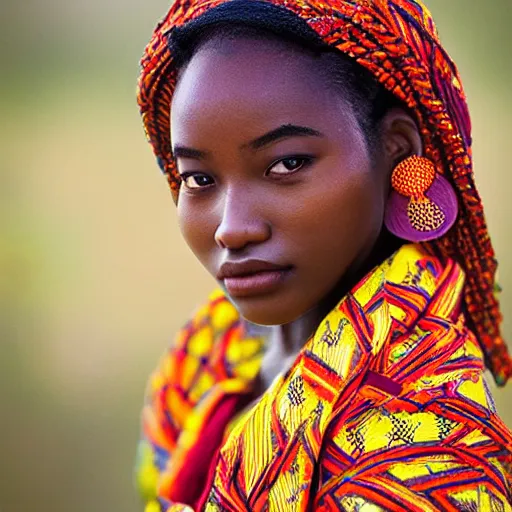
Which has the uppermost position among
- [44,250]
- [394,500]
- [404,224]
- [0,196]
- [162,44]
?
[0,196]

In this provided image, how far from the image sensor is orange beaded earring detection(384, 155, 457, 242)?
169 cm

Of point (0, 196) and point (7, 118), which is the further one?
point (7, 118)

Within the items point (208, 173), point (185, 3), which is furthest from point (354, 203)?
point (185, 3)

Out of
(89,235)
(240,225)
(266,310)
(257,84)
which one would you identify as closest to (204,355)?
(266,310)

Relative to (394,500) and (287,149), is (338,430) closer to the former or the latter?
(394,500)

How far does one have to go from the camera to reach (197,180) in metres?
1.68

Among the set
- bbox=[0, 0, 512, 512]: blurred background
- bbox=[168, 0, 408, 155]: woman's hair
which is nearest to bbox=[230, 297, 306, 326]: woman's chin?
bbox=[168, 0, 408, 155]: woman's hair

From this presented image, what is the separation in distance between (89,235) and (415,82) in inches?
150

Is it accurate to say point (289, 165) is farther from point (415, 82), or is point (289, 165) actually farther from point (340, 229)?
point (415, 82)

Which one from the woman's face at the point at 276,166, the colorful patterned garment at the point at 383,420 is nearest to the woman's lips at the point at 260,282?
the woman's face at the point at 276,166

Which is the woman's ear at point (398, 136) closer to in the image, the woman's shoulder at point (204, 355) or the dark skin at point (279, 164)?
the dark skin at point (279, 164)

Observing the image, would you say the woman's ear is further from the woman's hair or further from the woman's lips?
the woman's lips

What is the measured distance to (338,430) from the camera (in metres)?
1.53

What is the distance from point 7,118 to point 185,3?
4.28 meters
